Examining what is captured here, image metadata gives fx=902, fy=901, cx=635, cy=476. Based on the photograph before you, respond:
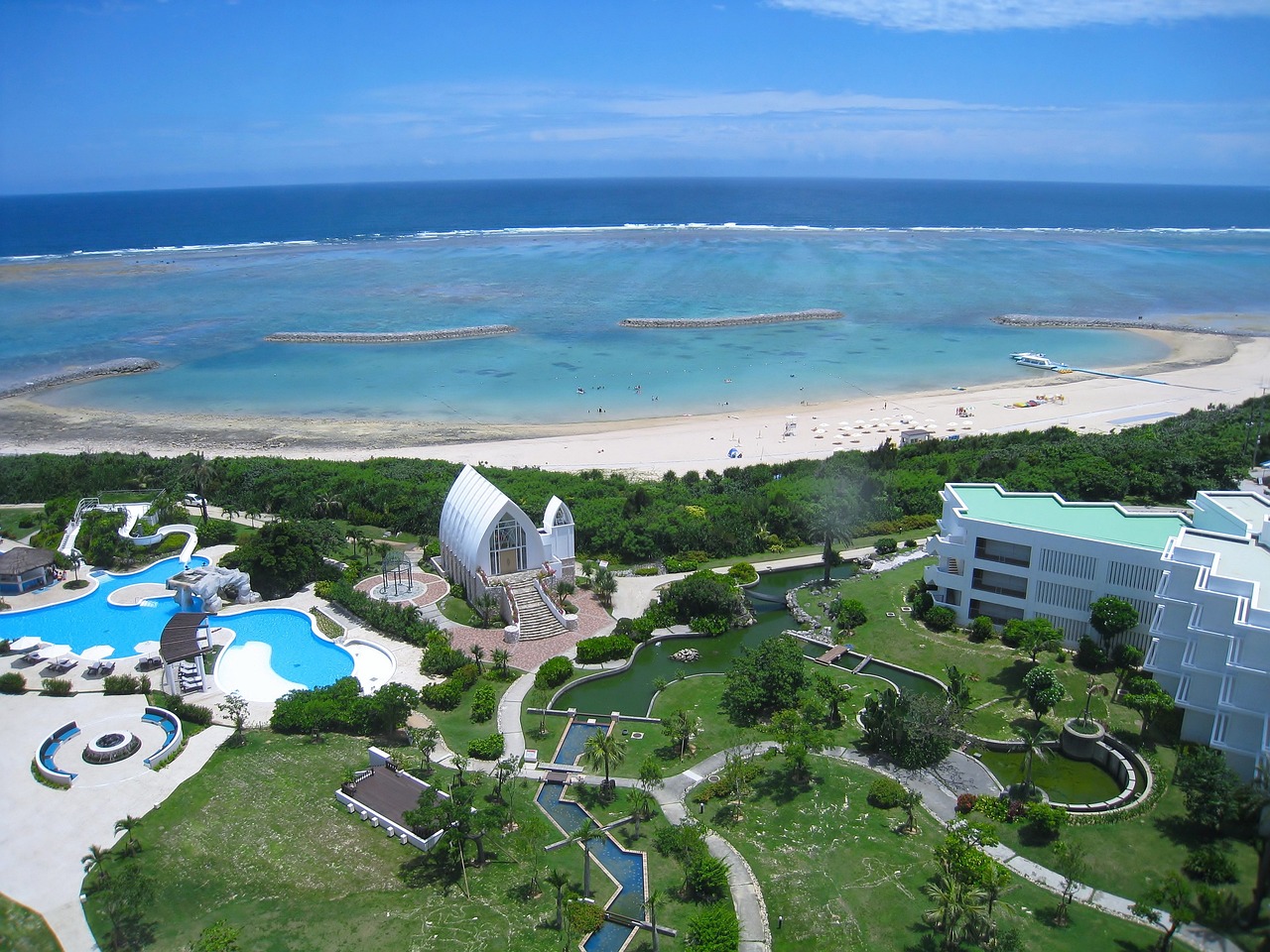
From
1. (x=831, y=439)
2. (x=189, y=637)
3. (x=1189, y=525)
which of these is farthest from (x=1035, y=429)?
(x=189, y=637)

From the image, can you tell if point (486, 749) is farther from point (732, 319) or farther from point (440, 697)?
point (732, 319)

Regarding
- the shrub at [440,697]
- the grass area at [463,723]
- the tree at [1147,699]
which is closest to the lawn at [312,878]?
the grass area at [463,723]

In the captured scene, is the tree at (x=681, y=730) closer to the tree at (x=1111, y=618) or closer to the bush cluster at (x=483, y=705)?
the bush cluster at (x=483, y=705)

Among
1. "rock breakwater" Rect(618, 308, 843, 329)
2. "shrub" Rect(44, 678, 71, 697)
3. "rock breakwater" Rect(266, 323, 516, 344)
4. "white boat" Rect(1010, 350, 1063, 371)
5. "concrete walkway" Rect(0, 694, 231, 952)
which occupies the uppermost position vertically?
"rock breakwater" Rect(618, 308, 843, 329)

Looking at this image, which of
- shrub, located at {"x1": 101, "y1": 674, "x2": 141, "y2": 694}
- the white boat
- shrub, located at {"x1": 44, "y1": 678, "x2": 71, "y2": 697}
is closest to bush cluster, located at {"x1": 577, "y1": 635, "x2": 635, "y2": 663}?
shrub, located at {"x1": 101, "y1": 674, "x2": 141, "y2": 694}

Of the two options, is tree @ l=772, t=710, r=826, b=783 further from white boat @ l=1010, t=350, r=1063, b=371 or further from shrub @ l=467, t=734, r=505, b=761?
white boat @ l=1010, t=350, r=1063, b=371

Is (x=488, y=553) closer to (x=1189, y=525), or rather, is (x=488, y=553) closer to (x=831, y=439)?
(x=1189, y=525)
